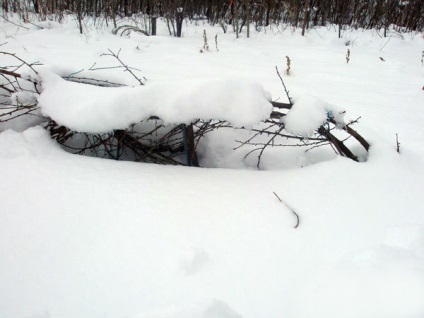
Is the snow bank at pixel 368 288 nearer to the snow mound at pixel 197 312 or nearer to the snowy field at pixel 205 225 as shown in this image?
the snowy field at pixel 205 225

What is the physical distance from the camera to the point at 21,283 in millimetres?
949

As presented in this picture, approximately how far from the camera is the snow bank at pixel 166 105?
51.0 inches

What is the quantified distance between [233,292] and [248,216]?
1.08 feet

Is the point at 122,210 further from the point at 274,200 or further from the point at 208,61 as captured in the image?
the point at 208,61

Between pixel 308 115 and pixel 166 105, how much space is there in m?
0.61

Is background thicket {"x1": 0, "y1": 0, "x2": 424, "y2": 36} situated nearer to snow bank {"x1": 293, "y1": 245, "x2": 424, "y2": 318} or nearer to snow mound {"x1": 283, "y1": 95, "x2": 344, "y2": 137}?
snow mound {"x1": 283, "y1": 95, "x2": 344, "y2": 137}

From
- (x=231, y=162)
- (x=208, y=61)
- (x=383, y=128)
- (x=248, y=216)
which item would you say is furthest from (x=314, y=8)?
(x=248, y=216)

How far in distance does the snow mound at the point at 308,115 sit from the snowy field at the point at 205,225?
0.52 ft

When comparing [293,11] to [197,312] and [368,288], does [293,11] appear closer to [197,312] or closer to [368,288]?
[368,288]

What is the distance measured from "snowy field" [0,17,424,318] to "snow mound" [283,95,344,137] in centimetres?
16

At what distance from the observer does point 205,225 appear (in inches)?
44.9

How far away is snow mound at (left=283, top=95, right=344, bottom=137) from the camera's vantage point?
1306 millimetres

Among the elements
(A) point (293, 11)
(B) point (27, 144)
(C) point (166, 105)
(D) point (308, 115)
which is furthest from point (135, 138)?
(A) point (293, 11)

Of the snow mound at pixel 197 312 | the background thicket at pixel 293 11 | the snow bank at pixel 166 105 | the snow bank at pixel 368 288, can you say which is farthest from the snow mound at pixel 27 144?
the background thicket at pixel 293 11
